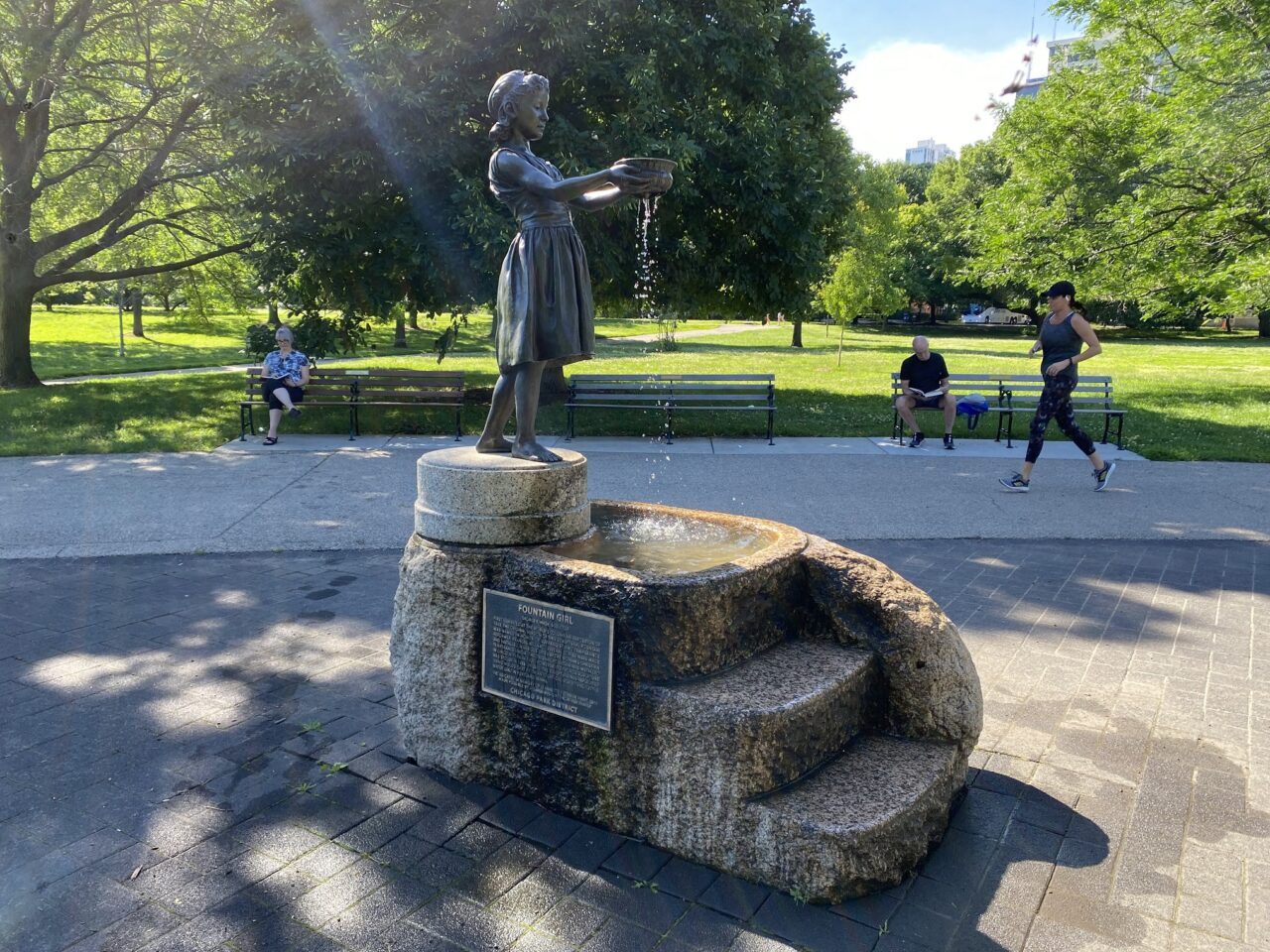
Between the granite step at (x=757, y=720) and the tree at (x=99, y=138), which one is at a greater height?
the tree at (x=99, y=138)

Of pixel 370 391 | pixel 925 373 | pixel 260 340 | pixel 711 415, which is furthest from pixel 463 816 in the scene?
pixel 260 340

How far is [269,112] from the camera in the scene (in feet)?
38.4

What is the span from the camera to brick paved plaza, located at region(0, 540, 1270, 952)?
2.94 m

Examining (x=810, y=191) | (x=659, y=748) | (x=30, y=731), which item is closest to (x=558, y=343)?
(x=659, y=748)

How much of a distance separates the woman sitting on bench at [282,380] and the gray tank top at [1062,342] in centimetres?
865

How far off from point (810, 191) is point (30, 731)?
11758 millimetres

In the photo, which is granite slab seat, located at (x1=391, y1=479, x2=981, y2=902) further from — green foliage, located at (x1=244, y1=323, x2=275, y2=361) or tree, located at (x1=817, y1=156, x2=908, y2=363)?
tree, located at (x1=817, y1=156, x2=908, y2=363)

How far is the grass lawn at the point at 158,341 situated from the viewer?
2394cm

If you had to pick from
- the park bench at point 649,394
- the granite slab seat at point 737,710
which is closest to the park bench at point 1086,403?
the park bench at point 649,394

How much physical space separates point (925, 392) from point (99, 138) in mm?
16712

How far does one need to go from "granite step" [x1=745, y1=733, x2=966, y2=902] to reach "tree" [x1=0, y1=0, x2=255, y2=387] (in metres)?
13.2

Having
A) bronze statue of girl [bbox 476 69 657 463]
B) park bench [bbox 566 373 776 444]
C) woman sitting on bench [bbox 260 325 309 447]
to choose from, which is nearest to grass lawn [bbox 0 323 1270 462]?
park bench [bbox 566 373 776 444]

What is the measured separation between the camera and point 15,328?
17.1m

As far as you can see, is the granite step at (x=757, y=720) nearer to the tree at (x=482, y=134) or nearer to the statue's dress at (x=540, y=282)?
the statue's dress at (x=540, y=282)
